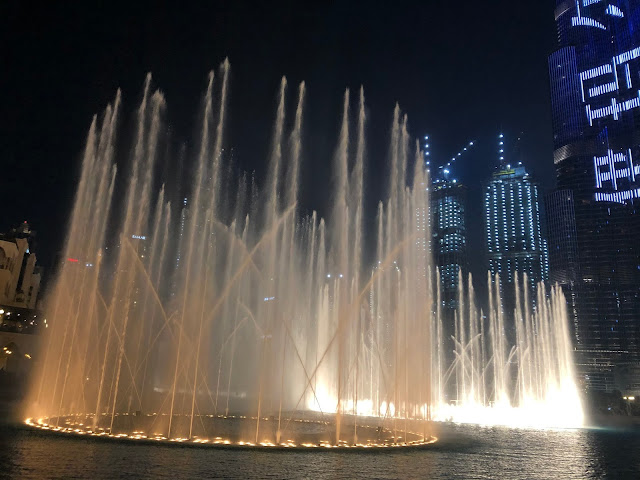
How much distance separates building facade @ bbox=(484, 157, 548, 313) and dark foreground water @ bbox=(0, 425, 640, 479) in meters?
121

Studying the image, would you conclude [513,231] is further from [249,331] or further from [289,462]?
[289,462]

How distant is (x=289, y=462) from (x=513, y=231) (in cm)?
14394

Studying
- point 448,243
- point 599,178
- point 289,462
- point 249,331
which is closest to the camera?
point 289,462

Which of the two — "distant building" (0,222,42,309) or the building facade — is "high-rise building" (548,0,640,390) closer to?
the building facade

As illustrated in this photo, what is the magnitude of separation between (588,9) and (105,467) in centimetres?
13320

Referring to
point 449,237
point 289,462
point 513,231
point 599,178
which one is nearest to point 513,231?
point 513,231

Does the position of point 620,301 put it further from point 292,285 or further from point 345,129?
point 345,129

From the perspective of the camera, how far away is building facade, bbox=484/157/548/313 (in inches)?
5492

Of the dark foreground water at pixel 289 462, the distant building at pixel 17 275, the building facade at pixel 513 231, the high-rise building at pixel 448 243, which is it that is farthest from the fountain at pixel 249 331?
the building facade at pixel 513 231

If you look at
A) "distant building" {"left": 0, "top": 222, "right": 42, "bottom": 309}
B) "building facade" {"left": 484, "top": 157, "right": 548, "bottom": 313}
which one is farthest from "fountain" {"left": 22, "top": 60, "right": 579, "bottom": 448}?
"building facade" {"left": 484, "top": 157, "right": 548, "bottom": 313}

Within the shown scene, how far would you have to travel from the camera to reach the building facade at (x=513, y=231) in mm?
139500

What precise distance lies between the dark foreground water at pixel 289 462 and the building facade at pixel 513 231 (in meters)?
121

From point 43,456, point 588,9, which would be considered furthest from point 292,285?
point 588,9

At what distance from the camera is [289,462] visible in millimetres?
14031
